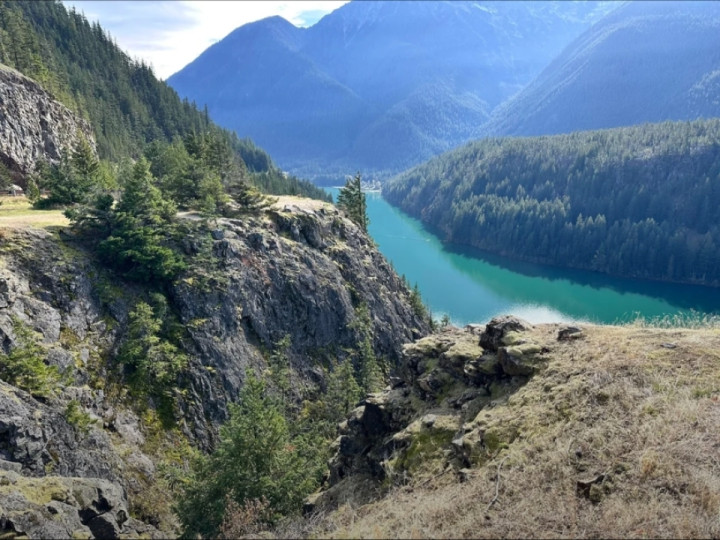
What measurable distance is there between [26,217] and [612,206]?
157 m

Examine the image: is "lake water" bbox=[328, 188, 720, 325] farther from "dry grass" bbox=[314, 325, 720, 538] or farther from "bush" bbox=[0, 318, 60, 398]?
"bush" bbox=[0, 318, 60, 398]

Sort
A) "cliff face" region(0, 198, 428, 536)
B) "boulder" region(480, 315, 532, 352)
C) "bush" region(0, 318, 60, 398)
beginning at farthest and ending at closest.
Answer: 1. "bush" region(0, 318, 60, 398)
2. "boulder" region(480, 315, 532, 352)
3. "cliff face" region(0, 198, 428, 536)

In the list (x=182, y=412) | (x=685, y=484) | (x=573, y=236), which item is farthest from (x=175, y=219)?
(x=573, y=236)

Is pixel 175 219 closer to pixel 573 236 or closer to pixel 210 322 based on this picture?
pixel 210 322

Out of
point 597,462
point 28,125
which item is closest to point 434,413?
point 597,462

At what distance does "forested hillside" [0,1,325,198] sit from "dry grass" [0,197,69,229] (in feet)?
130

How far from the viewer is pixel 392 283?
61969 mm

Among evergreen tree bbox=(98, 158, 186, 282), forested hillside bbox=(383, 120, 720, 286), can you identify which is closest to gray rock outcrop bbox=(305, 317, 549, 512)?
evergreen tree bbox=(98, 158, 186, 282)

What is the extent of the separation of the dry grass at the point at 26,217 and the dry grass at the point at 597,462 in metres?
28.8

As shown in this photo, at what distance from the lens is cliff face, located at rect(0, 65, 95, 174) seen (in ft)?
178

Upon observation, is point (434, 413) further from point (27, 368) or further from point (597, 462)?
point (27, 368)

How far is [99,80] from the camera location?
Result: 362 ft

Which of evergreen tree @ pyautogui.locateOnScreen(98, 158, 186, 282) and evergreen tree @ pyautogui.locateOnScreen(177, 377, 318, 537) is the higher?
evergreen tree @ pyautogui.locateOnScreen(98, 158, 186, 282)

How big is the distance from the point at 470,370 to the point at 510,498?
27.8 ft
